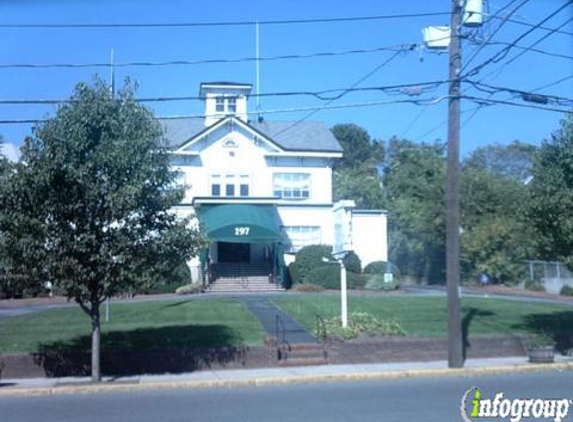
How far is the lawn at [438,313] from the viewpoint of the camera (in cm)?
2419

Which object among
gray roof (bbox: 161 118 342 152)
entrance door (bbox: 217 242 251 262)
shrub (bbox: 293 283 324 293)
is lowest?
shrub (bbox: 293 283 324 293)

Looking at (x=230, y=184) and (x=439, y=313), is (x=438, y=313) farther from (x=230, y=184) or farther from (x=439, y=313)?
(x=230, y=184)

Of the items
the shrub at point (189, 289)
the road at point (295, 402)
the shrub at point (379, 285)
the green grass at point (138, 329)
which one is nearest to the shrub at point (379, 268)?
the shrub at point (379, 285)

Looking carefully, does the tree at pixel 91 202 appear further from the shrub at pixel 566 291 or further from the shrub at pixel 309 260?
the shrub at pixel 566 291

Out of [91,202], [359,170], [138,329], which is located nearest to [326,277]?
[138,329]

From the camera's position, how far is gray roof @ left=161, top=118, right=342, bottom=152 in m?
46.0

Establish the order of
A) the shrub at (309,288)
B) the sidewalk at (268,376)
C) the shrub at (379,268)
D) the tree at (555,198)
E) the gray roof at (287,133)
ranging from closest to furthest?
the sidewalk at (268,376) < the tree at (555,198) < the shrub at (309,288) < the shrub at (379,268) < the gray roof at (287,133)

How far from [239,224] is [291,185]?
274 inches

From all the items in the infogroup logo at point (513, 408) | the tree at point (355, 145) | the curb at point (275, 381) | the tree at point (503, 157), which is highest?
the tree at point (355, 145)

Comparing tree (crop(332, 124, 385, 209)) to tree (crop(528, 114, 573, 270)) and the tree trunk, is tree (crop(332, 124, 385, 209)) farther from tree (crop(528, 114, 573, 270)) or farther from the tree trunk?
the tree trunk

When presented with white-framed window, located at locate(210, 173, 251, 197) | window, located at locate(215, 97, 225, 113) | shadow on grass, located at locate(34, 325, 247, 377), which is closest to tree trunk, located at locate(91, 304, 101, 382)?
shadow on grass, located at locate(34, 325, 247, 377)

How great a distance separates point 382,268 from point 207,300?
47.6 feet

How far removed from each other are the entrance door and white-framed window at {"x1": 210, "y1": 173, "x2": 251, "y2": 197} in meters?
2.99

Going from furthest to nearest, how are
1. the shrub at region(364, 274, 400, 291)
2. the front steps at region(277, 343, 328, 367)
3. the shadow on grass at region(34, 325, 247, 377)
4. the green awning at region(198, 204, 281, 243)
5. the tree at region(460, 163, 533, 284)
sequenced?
the tree at region(460, 163, 533, 284) < the green awning at region(198, 204, 281, 243) < the shrub at region(364, 274, 400, 291) < the front steps at region(277, 343, 328, 367) < the shadow on grass at region(34, 325, 247, 377)
